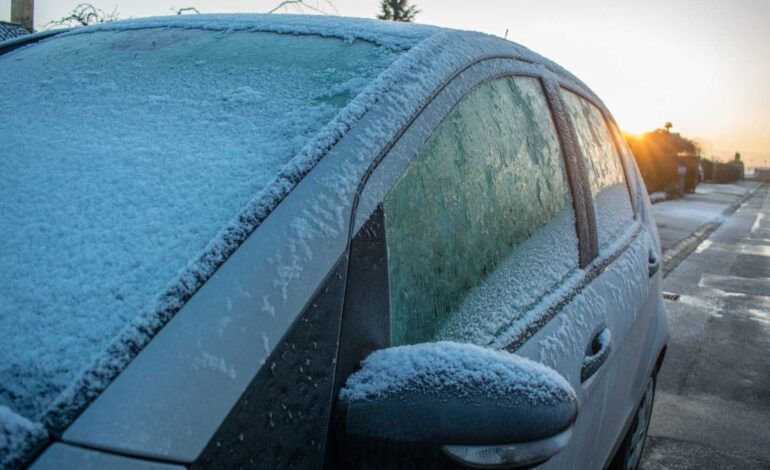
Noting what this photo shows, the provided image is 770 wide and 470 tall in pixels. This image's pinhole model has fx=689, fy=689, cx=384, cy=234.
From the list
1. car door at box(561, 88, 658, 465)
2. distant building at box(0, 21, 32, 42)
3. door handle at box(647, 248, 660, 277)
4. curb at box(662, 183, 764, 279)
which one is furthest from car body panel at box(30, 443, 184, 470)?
curb at box(662, 183, 764, 279)

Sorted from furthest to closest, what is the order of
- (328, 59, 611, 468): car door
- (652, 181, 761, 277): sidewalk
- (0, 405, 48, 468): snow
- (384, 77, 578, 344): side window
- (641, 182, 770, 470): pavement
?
(652, 181, 761, 277): sidewalk
(641, 182, 770, 470): pavement
(384, 77, 578, 344): side window
(328, 59, 611, 468): car door
(0, 405, 48, 468): snow

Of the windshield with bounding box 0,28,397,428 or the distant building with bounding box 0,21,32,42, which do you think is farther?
the distant building with bounding box 0,21,32,42

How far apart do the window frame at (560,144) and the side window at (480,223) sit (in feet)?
0.08

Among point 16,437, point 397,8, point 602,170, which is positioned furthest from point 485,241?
point 397,8

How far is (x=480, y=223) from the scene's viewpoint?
4.99 ft

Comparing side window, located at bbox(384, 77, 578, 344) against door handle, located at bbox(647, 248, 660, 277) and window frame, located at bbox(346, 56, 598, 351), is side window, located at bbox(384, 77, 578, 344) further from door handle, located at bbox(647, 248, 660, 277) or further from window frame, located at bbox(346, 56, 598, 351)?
door handle, located at bbox(647, 248, 660, 277)

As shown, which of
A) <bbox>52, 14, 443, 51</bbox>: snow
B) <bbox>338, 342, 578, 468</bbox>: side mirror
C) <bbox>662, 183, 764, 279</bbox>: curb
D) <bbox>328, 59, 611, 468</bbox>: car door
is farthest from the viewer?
<bbox>662, 183, 764, 279</bbox>: curb

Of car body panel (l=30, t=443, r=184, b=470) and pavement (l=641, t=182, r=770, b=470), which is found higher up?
car body panel (l=30, t=443, r=184, b=470)

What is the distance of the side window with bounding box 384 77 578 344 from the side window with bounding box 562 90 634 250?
33 centimetres

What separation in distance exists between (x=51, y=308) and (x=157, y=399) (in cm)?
26

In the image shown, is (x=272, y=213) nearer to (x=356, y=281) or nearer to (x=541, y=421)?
(x=356, y=281)

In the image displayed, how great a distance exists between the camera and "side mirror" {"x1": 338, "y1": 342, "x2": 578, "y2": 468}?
99 centimetres

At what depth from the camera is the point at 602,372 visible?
1.90 meters

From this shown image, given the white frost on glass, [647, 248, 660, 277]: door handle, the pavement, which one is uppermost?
the white frost on glass
